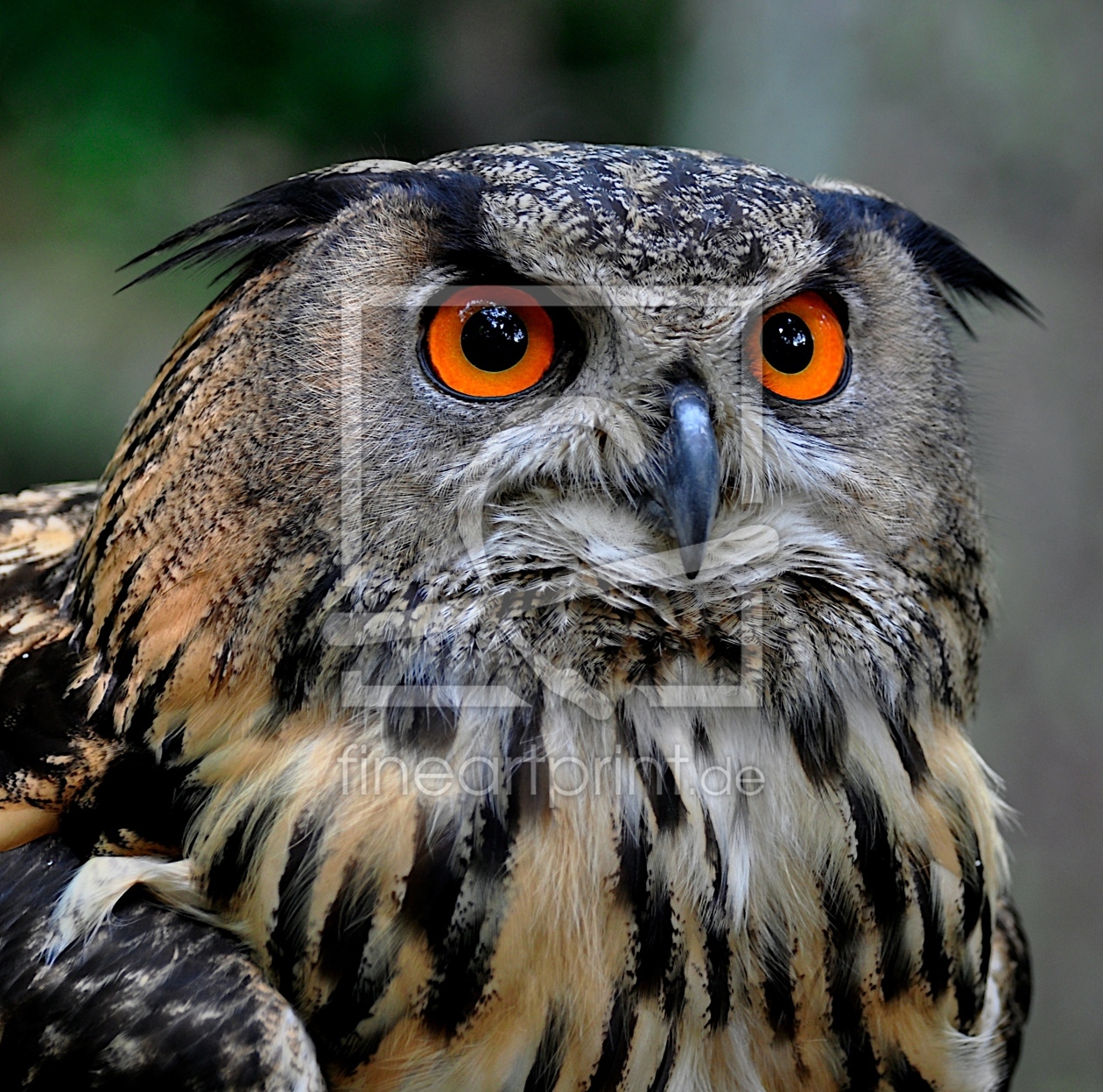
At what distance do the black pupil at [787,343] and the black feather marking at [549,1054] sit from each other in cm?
70

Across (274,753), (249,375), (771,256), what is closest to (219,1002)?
(274,753)

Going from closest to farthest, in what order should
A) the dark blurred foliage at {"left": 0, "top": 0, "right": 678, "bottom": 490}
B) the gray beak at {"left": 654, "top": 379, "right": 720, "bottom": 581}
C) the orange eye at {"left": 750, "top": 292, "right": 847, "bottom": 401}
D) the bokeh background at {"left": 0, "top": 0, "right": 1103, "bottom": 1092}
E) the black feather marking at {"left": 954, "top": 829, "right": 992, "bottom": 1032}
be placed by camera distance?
the gray beak at {"left": 654, "top": 379, "right": 720, "bottom": 581} → the orange eye at {"left": 750, "top": 292, "right": 847, "bottom": 401} → the black feather marking at {"left": 954, "top": 829, "right": 992, "bottom": 1032} → the bokeh background at {"left": 0, "top": 0, "right": 1103, "bottom": 1092} → the dark blurred foliage at {"left": 0, "top": 0, "right": 678, "bottom": 490}

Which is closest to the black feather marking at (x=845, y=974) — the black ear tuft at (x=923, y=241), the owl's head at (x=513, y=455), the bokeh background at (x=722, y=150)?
the owl's head at (x=513, y=455)

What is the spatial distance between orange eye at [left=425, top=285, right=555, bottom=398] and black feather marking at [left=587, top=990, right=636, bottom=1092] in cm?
61

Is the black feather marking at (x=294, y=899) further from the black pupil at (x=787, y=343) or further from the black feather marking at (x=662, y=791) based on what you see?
the black pupil at (x=787, y=343)

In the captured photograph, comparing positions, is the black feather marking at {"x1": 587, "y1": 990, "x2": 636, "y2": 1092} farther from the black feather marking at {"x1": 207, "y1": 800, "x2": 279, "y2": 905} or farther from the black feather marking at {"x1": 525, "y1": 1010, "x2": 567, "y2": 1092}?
the black feather marking at {"x1": 207, "y1": 800, "x2": 279, "y2": 905}

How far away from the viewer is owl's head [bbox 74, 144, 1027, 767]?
1.18 meters

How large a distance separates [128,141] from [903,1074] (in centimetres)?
393

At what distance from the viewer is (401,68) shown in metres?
4.79

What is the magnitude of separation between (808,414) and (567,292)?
0.30 m

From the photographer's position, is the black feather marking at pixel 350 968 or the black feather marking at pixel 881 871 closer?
the black feather marking at pixel 350 968

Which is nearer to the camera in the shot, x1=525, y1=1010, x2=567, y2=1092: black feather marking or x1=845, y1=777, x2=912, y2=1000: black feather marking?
x1=525, y1=1010, x2=567, y2=1092: black feather marking

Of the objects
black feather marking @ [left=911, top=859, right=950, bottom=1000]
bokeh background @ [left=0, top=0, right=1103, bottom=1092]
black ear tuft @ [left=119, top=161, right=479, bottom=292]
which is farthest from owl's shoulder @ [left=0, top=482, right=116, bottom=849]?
bokeh background @ [left=0, top=0, right=1103, bottom=1092]

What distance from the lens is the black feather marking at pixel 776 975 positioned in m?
1.24
